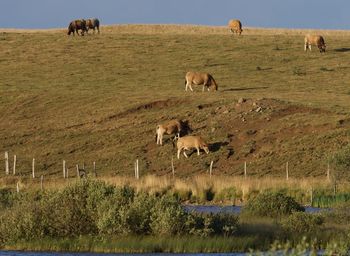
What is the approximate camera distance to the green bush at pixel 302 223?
3056 cm

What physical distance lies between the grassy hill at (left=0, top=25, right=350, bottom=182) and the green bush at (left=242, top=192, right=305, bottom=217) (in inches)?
505

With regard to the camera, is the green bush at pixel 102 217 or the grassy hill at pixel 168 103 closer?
the green bush at pixel 102 217

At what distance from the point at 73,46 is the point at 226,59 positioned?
49.0 ft

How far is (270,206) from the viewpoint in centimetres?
3503

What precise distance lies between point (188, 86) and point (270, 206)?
3698cm

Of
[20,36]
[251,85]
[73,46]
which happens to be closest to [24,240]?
[251,85]

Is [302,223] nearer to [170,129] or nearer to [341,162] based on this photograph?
[341,162]

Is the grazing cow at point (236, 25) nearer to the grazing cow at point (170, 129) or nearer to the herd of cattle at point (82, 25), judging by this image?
the herd of cattle at point (82, 25)

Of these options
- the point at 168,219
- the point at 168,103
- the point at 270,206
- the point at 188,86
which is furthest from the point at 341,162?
the point at 188,86

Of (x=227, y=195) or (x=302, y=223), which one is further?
(x=227, y=195)

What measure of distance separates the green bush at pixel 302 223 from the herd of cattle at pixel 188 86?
2645cm

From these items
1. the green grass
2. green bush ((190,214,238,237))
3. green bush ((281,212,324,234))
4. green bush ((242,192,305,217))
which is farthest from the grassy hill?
the green grass

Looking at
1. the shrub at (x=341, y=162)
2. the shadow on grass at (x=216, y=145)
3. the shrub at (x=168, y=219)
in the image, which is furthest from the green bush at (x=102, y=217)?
the shadow on grass at (x=216, y=145)

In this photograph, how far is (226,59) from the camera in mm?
85625
